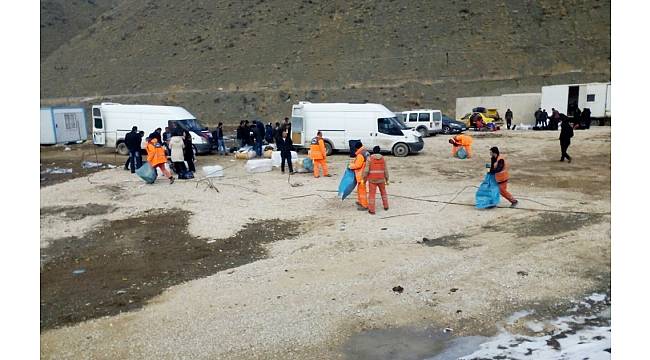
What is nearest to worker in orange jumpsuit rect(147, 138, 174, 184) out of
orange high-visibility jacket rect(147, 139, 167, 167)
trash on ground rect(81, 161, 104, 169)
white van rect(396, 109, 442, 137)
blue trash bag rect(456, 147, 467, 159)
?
orange high-visibility jacket rect(147, 139, 167, 167)

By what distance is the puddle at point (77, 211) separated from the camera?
40.2ft

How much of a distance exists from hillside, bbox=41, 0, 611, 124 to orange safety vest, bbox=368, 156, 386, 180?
3440 centimetres

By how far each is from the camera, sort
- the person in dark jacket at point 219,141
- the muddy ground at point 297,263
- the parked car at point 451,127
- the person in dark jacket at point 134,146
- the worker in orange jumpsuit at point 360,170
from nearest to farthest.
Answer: the muddy ground at point 297,263
the worker in orange jumpsuit at point 360,170
the person in dark jacket at point 134,146
the person in dark jacket at point 219,141
the parked car at point 451,127

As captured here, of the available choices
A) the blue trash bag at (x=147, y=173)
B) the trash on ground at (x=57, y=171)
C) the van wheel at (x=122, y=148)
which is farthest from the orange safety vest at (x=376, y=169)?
the van wheel at (x=122, y=148)

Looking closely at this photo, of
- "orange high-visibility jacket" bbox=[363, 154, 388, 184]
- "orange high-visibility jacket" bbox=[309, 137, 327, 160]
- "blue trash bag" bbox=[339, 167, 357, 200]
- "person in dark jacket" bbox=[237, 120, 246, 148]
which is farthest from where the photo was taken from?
"person in dark jacket" bbox=[237, 120, 246, 148]

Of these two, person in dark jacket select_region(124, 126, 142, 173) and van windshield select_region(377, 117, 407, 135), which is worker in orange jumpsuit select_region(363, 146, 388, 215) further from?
van windshield select_region(377, 117, 407, 135)

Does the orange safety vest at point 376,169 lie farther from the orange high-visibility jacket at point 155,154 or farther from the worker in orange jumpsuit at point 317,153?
the orange high-visibility jacket at point 155,154

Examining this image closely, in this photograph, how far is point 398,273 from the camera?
7559mm

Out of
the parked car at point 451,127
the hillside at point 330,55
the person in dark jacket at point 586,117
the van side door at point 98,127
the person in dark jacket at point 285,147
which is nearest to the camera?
the person in dark jacket at point 285,147

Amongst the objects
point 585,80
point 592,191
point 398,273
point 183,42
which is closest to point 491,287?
point 398,273

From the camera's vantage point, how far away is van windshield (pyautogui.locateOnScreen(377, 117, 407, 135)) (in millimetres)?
19587

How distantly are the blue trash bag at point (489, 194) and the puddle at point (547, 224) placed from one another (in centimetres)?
89

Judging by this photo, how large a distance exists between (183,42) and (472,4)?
31511 millimetres

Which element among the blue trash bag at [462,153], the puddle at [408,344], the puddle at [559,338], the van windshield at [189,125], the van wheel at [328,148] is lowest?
the puddle at [408,344]
